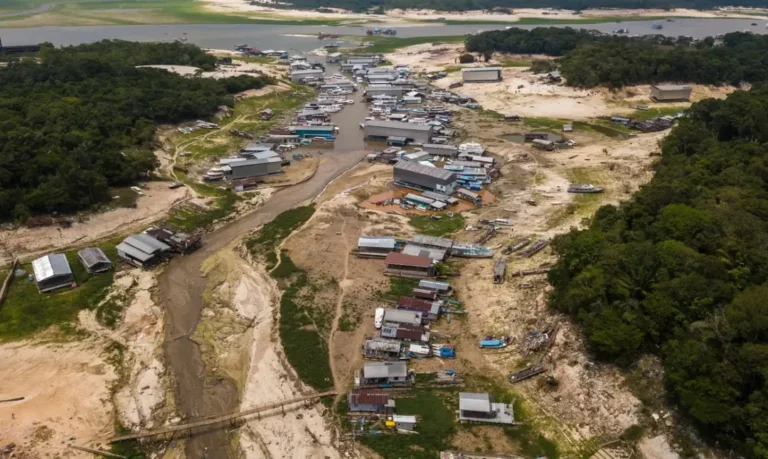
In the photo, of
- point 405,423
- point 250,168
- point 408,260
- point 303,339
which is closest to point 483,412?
point 405,423

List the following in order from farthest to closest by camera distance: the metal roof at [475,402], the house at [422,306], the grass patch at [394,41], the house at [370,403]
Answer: the grass patch at [394,41]
the house at [422,306]
the house at [370,403]
the metal roof at [475,402]

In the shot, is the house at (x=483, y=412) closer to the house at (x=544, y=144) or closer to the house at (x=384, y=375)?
the house at (x=384, y=375)

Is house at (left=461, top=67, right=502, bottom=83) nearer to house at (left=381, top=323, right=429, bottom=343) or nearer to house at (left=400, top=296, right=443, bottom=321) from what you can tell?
house at (left=400, top=296, right=443, bottom=321)

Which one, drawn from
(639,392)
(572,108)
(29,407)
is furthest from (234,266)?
(572,108)

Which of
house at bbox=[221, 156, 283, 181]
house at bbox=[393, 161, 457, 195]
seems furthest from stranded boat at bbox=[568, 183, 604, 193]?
house at bbox=[221, 156, 283, 181]

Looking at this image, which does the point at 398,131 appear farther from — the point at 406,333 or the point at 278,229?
the point at 406,333

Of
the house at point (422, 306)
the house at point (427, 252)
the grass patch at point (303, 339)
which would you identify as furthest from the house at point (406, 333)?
the house at point (427, 252)
